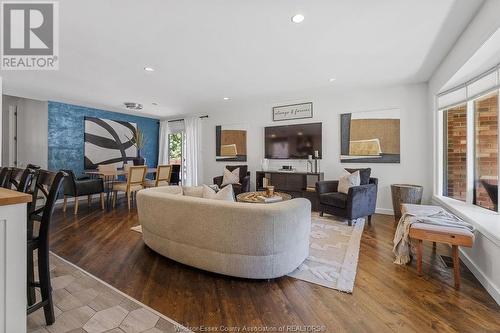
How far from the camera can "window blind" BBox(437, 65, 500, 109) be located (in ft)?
8.13

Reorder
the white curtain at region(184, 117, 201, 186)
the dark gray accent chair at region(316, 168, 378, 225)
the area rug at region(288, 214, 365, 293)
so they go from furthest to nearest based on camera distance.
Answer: the white curtain at region(184, 117, 201, 186) → the dark gray accent chair at region(316, 168, 378, 225) → the area rug at region(288, 214, 365, 293)

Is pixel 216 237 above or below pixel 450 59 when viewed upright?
below

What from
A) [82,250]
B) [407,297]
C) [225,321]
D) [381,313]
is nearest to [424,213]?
[407,297]

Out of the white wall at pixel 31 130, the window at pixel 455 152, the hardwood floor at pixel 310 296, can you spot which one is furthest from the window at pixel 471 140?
the white wall at pixel 31 130

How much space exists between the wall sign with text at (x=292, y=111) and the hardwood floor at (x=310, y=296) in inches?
130

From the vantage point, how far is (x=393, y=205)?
4246 millimetres

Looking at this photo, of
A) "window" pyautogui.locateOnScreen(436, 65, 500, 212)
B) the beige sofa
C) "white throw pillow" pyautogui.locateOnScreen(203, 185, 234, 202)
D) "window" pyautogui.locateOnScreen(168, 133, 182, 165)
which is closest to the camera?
the beige sofa

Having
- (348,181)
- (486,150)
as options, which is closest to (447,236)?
(486,150)

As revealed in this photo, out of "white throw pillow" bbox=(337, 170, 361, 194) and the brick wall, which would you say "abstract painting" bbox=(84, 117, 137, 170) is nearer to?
"white throw pillow" bbox=(337, 170, 361, 194)

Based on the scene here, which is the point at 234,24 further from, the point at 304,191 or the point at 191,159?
the point at 191,159

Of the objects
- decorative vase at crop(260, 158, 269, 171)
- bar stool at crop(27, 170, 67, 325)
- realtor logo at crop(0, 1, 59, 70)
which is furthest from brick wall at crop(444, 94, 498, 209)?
realtor logo at crop(0, 1, 59, 70)

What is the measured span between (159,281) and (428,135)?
184 inches

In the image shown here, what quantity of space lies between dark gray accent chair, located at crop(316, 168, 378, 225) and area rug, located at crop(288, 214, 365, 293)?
205 millimetres

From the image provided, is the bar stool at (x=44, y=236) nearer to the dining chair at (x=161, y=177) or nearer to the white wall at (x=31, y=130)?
the dining chair at (x=161, y=177)
